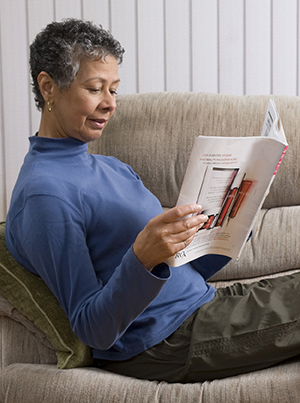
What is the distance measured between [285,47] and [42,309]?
1.45 m

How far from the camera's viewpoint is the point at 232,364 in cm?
94

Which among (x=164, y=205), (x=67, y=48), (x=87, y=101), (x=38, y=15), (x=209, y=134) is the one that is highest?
(x=38, y=15)

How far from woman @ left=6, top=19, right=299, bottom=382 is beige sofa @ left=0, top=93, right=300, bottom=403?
8cm

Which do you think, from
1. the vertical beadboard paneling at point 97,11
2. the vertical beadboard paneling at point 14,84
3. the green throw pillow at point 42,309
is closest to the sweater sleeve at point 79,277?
the green throw pillow at point 42,309

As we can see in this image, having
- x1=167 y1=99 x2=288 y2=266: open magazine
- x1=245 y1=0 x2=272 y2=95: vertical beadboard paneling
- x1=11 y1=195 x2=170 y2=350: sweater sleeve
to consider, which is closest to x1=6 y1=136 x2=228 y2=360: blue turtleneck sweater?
x1=11 y1=195 x2=170 y2=350: sweater sleeve

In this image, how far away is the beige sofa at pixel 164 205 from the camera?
3.30ft

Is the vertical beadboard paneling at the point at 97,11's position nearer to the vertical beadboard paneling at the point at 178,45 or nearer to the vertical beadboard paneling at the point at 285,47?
the vertical beadboard paneling at the point at 178,45

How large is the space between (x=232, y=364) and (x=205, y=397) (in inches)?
3.4

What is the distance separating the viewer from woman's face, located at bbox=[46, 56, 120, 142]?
3.36 ft

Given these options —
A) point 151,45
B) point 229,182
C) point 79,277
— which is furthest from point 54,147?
point 151,45

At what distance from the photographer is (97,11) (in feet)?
6.26

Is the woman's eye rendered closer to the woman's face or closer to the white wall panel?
the woman's face

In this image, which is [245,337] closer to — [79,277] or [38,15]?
[79,277]

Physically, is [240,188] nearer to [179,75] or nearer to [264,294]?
[264,294]
